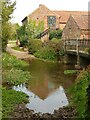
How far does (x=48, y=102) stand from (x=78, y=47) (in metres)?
15.4

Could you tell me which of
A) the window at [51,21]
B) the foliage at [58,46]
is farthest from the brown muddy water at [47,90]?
the window at [51,21]

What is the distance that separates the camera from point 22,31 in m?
59.7

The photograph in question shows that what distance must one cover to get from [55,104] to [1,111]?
3598mm

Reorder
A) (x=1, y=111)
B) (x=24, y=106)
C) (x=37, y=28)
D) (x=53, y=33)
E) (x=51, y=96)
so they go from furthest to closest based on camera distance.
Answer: (x=37, y=28) < (x=53, y=33) < (x=51, y=96) < (x=24, y=106) < (x=1, y=111)

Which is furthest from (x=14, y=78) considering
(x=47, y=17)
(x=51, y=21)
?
(x=47, y=17)

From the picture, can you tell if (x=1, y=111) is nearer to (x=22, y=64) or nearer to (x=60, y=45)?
(x=22, y=64)

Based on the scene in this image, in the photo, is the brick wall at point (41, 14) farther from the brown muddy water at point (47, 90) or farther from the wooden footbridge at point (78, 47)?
the brown muddy water at point (47, 90)

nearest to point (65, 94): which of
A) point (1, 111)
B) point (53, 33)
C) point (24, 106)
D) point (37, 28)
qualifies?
point (24, 106)

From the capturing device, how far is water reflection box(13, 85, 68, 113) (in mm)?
15156

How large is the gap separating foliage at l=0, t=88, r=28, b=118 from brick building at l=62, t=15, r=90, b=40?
25.1 m

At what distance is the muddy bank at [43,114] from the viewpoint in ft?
42.6

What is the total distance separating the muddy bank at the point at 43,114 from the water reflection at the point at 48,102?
0.68 metres

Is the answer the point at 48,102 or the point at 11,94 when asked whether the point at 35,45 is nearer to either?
the point at 11,94

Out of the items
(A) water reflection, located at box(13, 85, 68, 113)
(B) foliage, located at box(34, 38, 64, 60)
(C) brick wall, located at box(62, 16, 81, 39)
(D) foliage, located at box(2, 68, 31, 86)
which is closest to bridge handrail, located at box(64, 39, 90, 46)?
(B) foliage, located at box(34, 38, 64, 60)
